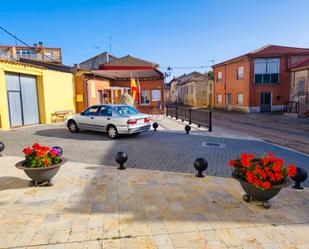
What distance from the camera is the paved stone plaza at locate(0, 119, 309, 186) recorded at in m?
6.10

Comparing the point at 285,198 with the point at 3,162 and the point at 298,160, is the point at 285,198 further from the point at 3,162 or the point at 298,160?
the point at 3,162

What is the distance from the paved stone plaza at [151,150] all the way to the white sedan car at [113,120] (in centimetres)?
43

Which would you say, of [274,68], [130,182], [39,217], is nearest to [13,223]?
[39,217]

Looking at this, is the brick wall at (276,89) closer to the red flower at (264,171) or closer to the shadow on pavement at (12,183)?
the red flower at (264,171)

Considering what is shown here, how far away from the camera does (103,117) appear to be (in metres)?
9.72

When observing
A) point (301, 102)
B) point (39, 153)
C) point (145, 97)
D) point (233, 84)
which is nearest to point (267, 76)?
point (233, 84)

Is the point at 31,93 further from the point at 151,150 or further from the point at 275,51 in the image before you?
the point at 275,51

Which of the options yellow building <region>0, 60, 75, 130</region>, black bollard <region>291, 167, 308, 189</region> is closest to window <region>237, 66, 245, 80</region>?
yellow building <region>0, 60, 75, 130</region>

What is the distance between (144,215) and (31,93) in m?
12.7

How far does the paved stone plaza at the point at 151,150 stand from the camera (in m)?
6.10

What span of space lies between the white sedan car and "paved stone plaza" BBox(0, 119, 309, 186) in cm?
43

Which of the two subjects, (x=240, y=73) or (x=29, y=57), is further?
(x=29, y=57)

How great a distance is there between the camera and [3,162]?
6094 mm

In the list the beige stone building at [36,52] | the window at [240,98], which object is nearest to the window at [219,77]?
the window at [240,98]
